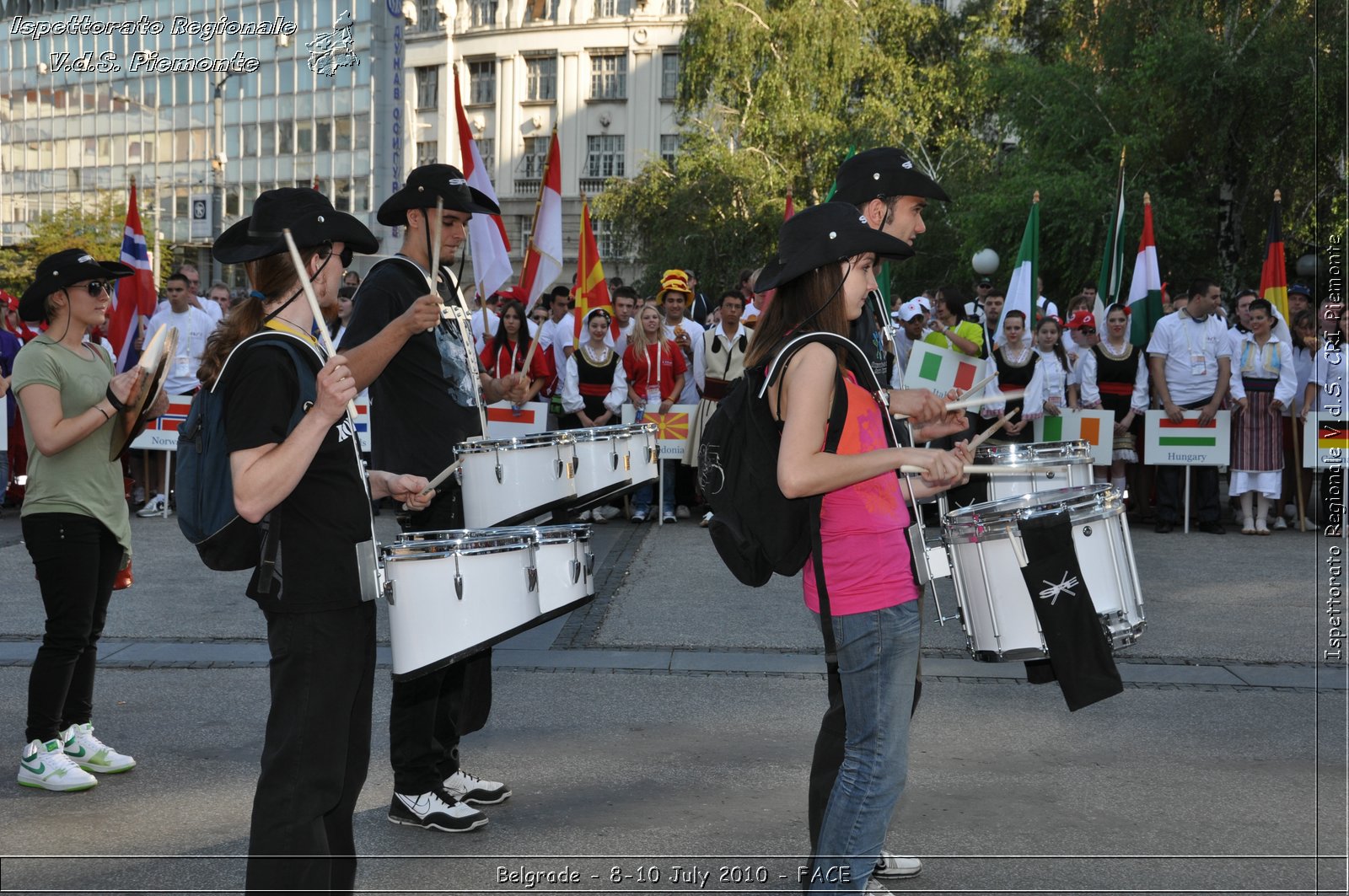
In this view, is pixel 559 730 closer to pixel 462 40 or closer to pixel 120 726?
pixel 120 726

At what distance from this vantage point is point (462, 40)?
64.7 m

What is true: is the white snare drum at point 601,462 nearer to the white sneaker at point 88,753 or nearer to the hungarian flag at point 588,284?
the white sneaker at point 88,753

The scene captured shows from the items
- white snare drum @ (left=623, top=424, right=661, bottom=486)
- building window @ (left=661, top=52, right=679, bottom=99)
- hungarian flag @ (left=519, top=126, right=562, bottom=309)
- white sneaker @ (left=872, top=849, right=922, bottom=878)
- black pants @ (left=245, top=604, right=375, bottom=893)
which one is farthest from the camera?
building window @ (left=661, top=52, right=679, bottom=99)

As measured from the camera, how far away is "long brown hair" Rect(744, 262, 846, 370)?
142 inches

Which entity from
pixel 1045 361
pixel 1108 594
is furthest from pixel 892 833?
pixel 1045 361

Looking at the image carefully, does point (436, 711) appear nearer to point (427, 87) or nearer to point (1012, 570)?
point (1012, 570)

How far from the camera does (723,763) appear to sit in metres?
5.66

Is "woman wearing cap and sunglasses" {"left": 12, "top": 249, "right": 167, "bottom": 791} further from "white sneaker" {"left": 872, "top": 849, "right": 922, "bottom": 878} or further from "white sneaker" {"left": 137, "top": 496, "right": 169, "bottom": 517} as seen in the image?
"white sneaker" {"left": 137, "top": 496, "right": 169, "bottom": 517}

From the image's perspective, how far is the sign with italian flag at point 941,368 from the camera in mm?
10398

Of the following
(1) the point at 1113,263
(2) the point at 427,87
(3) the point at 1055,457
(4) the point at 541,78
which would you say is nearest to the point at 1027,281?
(1) the point at 1113,263

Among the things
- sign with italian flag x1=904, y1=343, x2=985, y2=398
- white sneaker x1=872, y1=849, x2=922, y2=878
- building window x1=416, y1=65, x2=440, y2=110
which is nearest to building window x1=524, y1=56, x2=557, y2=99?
building window x1=416, y1=65, x2=440, y2=110

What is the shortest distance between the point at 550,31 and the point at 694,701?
5940cm

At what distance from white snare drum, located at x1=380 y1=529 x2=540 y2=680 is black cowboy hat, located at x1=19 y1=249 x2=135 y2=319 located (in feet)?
6.97

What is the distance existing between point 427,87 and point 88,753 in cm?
6296
